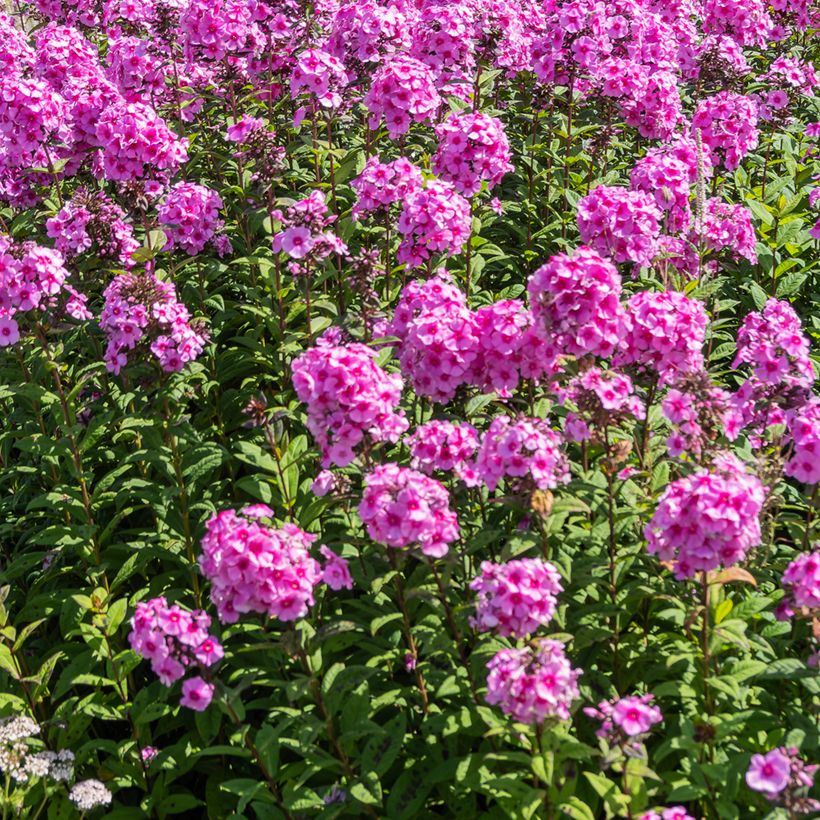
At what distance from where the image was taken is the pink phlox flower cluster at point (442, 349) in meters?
4.67

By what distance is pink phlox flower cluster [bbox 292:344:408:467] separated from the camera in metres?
4.27

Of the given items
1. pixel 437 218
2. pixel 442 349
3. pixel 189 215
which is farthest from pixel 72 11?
pixel 442 349

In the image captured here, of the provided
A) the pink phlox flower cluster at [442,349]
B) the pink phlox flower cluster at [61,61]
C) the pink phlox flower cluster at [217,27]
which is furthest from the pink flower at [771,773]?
the pink phlox flower cluster at [217,27]

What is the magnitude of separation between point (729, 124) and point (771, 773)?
4979 millimetres

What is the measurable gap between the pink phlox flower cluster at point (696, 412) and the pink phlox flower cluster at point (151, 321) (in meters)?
2.49

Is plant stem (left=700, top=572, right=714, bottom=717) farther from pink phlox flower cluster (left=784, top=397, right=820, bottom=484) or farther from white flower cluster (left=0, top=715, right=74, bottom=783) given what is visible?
white flower cluster (left=0, top=715, right=74, bottom=783)

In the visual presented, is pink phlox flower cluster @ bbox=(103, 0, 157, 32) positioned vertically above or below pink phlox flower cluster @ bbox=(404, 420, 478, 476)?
above

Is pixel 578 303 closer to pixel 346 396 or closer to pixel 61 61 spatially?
pixel 346 396

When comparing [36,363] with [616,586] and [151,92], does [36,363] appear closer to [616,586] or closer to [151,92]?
[151,92]

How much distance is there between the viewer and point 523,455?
4301 mm

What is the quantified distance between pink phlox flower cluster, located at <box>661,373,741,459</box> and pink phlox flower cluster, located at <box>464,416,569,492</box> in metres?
0.63

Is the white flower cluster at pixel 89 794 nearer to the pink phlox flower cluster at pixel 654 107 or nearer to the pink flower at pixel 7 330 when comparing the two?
the pink flower at pixel 7 330

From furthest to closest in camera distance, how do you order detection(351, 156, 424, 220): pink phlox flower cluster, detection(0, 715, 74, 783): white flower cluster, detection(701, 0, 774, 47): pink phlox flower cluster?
detection(701, 0, 774, 47): pink phlox flower cluster, detection(351, 156, 424, 220): pink phlox flower cluster, detection(0, 715, 74, 783): white flower cluster

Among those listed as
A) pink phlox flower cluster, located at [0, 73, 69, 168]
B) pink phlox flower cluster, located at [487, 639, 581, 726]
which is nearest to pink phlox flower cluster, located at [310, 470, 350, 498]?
pink phlox flower cluster, located at [487, 639, 581, 726]
